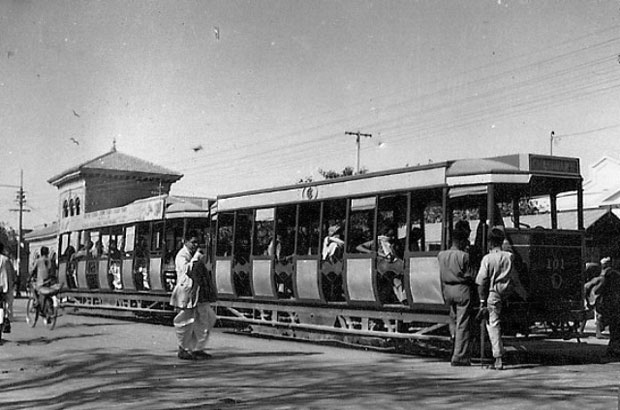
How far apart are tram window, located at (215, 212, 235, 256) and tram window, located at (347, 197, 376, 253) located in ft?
14.0

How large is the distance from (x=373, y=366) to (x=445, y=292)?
1.47 metres

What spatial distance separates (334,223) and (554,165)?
432 centimetres

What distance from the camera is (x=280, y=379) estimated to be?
9.44 m

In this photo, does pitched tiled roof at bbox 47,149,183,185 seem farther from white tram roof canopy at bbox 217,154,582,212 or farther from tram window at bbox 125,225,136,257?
white tram roof canopy at bbox 217,154,582,212

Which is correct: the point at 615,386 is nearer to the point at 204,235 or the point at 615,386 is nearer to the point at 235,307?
the point at 235,307

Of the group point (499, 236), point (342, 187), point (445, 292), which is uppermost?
point (342, 187)

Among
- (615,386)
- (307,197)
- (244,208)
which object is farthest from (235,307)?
(615,386)

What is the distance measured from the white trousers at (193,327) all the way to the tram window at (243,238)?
4473mm

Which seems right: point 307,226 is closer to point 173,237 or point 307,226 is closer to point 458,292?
point 458,292

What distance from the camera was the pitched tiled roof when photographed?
68938 millimetres

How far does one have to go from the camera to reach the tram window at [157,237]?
20359 mm

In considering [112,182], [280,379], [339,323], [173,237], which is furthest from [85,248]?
[112,182]

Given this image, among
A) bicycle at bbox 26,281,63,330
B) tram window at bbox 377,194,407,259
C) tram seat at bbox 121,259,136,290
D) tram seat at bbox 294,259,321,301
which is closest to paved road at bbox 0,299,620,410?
tram seat at bbox 294,259,321,301

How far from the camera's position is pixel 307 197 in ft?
48.3
